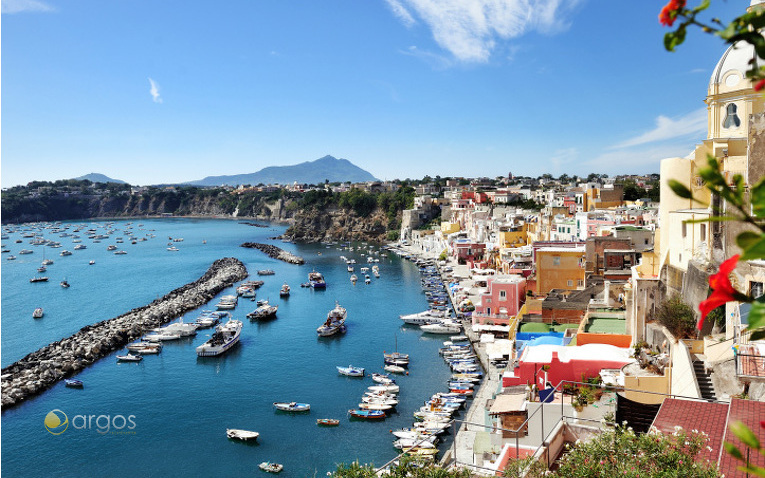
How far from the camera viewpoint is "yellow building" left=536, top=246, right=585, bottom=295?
2116 cm

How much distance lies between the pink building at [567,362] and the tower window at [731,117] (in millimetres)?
4806

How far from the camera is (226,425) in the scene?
50.1ft

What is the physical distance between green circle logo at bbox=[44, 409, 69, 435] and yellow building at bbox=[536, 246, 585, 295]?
16.4m

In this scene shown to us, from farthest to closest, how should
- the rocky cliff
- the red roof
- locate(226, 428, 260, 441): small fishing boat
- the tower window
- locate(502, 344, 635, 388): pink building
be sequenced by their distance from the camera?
the rocky cliff
locate(226, 428, 260, 441): small fishing boat
the tower window
locate(502, 344, 635, 388): pink building
the red roof

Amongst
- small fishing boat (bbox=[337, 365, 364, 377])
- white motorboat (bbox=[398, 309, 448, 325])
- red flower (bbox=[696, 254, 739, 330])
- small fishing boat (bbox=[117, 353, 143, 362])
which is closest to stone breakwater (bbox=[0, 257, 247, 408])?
small fishing boat (bbox=[117, 353, 143, 362])

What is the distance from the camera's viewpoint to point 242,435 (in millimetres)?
14375

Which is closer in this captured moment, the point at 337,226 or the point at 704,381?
the point at 704,381

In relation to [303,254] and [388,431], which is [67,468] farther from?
[303,254]

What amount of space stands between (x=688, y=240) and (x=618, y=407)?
4.75 meters

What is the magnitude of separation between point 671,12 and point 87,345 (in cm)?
2456

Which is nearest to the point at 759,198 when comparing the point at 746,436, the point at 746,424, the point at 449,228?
the point at 746,436

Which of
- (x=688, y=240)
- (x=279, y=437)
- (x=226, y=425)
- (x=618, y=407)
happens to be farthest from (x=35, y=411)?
(x=688, y=240)

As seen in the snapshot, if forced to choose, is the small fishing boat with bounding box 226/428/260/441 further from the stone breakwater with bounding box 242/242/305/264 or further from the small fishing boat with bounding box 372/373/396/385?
the stone breakwater with bounding box 242/242/305/264

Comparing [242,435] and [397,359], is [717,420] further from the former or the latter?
[397,359]
